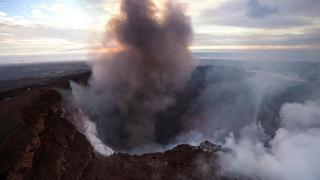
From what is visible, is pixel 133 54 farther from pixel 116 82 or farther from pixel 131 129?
pixel 131 129

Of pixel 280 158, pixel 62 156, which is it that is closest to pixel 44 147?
pixel 62 156

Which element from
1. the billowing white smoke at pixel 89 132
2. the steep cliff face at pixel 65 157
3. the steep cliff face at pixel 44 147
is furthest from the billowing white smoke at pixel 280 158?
the steep cliff face at pixel 44 147

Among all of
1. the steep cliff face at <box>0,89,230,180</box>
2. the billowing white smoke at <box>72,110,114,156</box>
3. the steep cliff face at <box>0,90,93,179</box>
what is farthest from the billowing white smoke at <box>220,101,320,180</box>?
the steep cliff face at <box>0,90,93,179</box>

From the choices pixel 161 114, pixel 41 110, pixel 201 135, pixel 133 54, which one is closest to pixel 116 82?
pixel 133 54

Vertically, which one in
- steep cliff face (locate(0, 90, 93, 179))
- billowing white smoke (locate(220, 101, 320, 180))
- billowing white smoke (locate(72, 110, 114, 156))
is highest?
steep cliff face (locate(0, 90, 93, 179))

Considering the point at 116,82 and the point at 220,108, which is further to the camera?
the point at 220,108

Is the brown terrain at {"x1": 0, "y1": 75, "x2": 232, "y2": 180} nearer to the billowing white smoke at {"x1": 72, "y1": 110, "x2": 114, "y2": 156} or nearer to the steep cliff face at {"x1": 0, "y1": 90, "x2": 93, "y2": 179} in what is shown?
the steep cliff face at {"x1": 0, "y1": 90, "x2": 93, "y2": 179}

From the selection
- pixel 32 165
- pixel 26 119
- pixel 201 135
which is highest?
pixel 26 119
